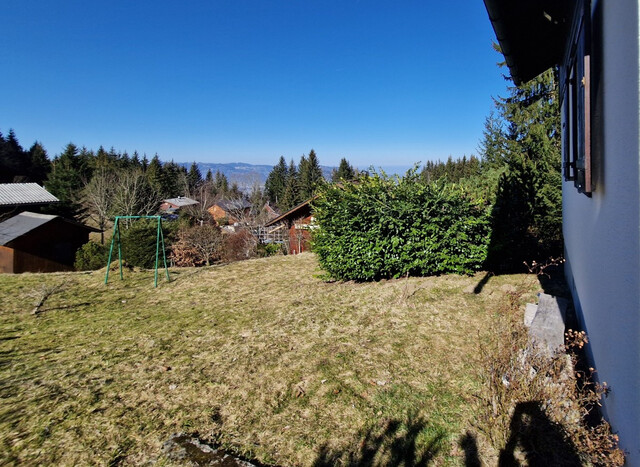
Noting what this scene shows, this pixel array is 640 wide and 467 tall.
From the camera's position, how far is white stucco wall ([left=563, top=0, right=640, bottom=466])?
61.9 inches

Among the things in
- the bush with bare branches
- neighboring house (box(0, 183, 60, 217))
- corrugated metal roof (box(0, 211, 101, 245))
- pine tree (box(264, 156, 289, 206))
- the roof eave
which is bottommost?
the bush with bare branches

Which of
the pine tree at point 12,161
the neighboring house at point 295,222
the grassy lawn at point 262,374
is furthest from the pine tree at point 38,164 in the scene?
the grassy lawn at point 262,374

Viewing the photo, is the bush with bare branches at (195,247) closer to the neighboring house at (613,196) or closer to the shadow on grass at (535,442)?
the shadow on grass at (535,442)

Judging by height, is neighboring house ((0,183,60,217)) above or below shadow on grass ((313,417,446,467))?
above

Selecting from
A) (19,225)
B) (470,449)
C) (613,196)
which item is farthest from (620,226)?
(19,225)

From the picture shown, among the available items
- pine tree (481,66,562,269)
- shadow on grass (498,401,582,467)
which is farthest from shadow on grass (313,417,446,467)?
pine tree (481,66,562,269)

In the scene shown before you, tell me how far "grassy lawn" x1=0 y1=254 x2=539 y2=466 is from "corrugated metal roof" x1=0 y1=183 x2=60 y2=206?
22.7 m

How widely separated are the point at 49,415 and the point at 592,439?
190 inches

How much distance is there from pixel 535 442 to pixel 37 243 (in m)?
24.2

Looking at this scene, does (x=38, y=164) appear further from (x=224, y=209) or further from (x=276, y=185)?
(x=276, y=185)

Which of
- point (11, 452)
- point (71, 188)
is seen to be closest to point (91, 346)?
point (11, 452)

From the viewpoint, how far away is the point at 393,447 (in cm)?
288

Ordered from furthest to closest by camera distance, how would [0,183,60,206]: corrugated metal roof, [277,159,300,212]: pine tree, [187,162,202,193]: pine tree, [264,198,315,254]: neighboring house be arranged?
[187,162,202,193]: pine tree < [277,159,300,212]: pine tree < [0,183,60,206]: corrugated metal roof < [264,198,315,254]: neighboring house

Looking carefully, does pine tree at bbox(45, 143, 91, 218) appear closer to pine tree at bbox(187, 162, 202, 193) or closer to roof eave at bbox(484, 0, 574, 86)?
pine tree at bbox(187, 162, 202, 193)
